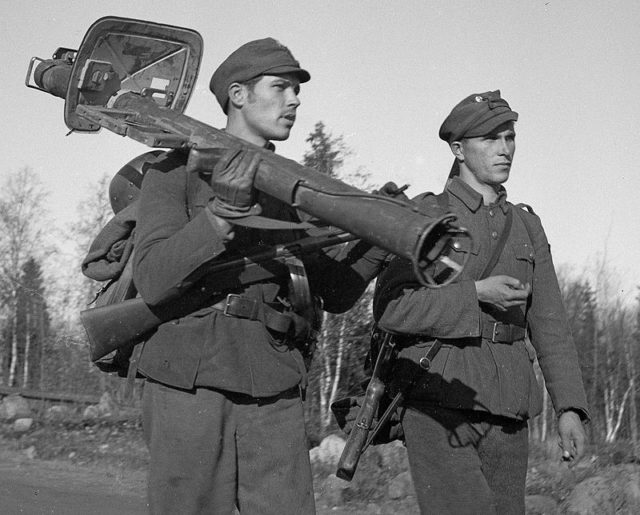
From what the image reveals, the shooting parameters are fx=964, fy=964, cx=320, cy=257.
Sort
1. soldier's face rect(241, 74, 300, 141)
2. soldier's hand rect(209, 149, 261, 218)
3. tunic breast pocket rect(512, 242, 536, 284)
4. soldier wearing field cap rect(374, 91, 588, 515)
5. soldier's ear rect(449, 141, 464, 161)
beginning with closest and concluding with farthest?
soldier's hand rect(209, 149, 261, 218), soldier's face rect(241, 74, 300, 141), soldier wearing field cap rect(374, 91, 588, 515), tunic breast pocket rect(512, 242, 536, 284), soldier's ear rect(449, 141, 464, 161)

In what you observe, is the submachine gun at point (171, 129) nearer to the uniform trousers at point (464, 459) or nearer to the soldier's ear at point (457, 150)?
the soldier's ear at point (457, 150)

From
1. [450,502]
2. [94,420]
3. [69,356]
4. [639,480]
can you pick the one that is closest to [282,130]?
[450,502]

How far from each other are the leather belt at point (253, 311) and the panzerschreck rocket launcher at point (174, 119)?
531mm

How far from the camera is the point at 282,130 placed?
12.8 ft

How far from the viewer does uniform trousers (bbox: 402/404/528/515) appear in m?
3.97

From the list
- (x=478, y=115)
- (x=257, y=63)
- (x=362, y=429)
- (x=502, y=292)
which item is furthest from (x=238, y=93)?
(x=362, y=429)

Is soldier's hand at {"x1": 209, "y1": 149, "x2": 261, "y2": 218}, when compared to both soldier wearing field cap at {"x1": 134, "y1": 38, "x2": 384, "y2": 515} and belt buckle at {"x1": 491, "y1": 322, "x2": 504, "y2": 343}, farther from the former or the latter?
belt buckle at {"x1": 491, "y1": 322, "x2": 504, "y2": 343}

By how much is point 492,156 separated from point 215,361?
5.82 feet

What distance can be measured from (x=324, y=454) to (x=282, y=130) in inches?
247

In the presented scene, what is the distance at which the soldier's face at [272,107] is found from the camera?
3.91 metres

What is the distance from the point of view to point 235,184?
327cm

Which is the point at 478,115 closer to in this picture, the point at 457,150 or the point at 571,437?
the point at 457,150

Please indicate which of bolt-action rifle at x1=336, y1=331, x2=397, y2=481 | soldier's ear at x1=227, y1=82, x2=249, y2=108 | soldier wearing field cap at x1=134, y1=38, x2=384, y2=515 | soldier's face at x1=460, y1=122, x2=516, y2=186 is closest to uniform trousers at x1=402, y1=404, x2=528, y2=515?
bolt-action rifle at x1=336, y1=331, x2=397, y2=481

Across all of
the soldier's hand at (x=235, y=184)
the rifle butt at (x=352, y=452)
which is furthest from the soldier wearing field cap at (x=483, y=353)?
the soldier's hand at (x=235, y=184)
